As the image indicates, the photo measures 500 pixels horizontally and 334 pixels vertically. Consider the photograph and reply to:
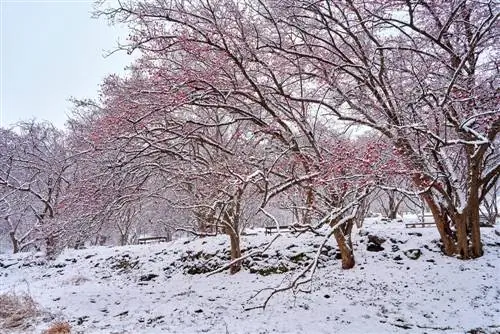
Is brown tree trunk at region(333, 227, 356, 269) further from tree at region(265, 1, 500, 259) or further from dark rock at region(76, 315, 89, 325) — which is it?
dark rock at region(76, 315, 89, 325)

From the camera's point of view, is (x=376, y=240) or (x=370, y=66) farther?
(x=376, y=240)

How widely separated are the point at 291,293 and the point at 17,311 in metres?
6.59

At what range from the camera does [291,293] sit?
852 cm

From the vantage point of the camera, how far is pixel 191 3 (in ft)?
28.1

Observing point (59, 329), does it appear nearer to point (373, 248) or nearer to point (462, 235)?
point (373, 248)

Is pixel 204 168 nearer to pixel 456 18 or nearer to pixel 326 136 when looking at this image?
pixel 326 136

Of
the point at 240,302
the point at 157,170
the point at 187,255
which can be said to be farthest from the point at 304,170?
the point at 187,255

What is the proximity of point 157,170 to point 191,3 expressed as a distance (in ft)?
16.0

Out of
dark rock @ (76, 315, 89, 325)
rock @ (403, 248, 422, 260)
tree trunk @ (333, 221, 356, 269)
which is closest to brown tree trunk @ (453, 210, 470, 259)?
rock @ (403, 248, 422, 260)

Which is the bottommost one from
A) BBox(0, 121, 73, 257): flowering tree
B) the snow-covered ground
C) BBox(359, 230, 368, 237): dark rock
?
the snow-covered ground

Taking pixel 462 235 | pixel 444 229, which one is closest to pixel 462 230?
pixel 462 235

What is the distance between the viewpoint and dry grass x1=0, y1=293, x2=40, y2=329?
8.00 metres

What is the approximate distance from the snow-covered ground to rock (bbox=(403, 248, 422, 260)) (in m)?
0.03

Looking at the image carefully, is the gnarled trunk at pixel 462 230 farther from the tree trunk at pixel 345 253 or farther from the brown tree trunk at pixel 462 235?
the tree trunk at pixel 345 253
